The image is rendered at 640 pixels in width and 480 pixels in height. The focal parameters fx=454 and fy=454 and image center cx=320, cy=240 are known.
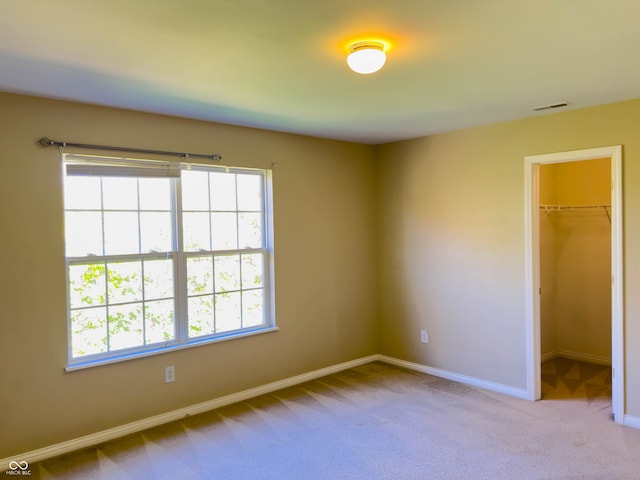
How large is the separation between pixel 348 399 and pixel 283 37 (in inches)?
116

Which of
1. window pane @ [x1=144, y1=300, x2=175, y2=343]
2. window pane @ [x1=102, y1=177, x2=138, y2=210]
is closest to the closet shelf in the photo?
window pane @ [x1=144, y1=300, x2=175, y2=343]

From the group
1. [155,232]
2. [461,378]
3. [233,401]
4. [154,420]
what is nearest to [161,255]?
[155,232]

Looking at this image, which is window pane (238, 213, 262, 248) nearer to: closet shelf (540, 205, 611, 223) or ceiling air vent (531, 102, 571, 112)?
ceiling air vent (531, 102, 571, 112)

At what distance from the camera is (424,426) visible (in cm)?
333

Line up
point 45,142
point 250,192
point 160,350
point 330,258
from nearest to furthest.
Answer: point 45,142, point 160,350, point 250,192, point 330,258

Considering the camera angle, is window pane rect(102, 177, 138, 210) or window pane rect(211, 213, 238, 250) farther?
window pane rect(211, 213, 238, 250)

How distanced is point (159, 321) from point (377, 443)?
185 cm

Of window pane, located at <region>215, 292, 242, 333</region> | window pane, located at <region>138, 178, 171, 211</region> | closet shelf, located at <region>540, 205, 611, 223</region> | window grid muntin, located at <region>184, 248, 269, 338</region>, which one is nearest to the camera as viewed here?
window pane, located at <region>138, 178, 171, 211</region>

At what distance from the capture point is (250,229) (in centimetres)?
408

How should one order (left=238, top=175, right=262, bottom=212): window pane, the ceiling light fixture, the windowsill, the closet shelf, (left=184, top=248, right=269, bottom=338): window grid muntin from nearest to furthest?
the ceiling light fixture < the windowsill < (left=184, top=248, right=269, bottom=338): window grid muntin < (left=238, top=175, right=262, bottom=212): window pane < the closet shelf

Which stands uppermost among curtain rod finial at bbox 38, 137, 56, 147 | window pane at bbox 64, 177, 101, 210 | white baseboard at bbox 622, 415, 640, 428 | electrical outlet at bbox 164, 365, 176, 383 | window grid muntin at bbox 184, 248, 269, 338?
curtain rod finial at bbox 38, 137, 56, 147

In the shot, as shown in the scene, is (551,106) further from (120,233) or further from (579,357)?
(120,233)

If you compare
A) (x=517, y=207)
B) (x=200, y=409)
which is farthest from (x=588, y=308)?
(x=200, y=409)

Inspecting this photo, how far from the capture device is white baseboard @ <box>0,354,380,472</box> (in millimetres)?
2908
